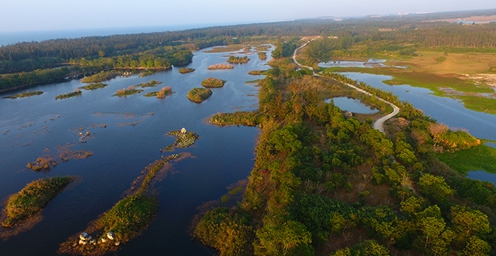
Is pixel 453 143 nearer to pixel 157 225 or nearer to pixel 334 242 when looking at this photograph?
pixel 334 242

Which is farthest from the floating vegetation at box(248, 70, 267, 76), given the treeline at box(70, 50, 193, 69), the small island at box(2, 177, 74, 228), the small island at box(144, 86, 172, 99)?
the small island at box(2, 177, 74, 228)

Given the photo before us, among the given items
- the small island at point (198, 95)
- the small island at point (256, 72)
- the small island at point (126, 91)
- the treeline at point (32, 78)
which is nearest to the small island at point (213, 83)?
the small island at point (198, 95)

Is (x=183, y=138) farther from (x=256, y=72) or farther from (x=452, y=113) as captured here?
(x=256, y=72)

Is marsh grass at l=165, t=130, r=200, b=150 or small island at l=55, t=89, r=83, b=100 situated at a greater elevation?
small island at l=55, t=89, r=83, b=100

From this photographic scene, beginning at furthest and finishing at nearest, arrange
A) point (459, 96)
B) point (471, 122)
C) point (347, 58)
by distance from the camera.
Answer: point (347, 58) < point (459, 96) < point (471, 122)

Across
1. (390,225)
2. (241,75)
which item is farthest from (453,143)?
(241,75)

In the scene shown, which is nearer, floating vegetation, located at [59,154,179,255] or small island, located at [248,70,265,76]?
floating vegetation, located at [59,154,179,255]

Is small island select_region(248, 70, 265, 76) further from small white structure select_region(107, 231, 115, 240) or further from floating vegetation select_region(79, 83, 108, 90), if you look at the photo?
small white structure select_region(107, 231, 115, 240)
